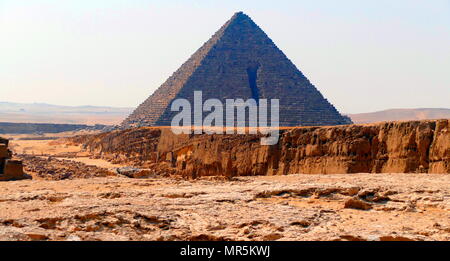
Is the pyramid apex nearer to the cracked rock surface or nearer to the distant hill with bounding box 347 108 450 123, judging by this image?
the cracked rock surface

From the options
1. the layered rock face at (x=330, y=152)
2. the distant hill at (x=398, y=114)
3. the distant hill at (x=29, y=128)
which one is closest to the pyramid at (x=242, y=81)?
the distant hill at (x=29, y=128)

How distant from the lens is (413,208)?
6621 mm

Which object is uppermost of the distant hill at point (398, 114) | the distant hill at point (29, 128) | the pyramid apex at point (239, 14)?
the pyramid apex at point (239, 14)

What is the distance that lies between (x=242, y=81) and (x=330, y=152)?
42.5 m

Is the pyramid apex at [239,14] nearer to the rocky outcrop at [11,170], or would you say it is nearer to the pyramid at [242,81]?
the pyramid at [242,81]

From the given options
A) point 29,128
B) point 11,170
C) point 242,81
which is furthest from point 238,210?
point 29,128

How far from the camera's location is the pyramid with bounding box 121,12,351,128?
4994 centimetres

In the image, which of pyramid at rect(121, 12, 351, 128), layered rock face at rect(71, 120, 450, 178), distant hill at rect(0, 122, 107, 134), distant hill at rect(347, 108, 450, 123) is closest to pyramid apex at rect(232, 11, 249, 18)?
pyramid at rect(121, 12, 351, 128)

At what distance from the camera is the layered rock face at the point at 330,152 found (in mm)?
10602

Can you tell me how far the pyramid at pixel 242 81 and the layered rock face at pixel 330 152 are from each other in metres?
31.0
